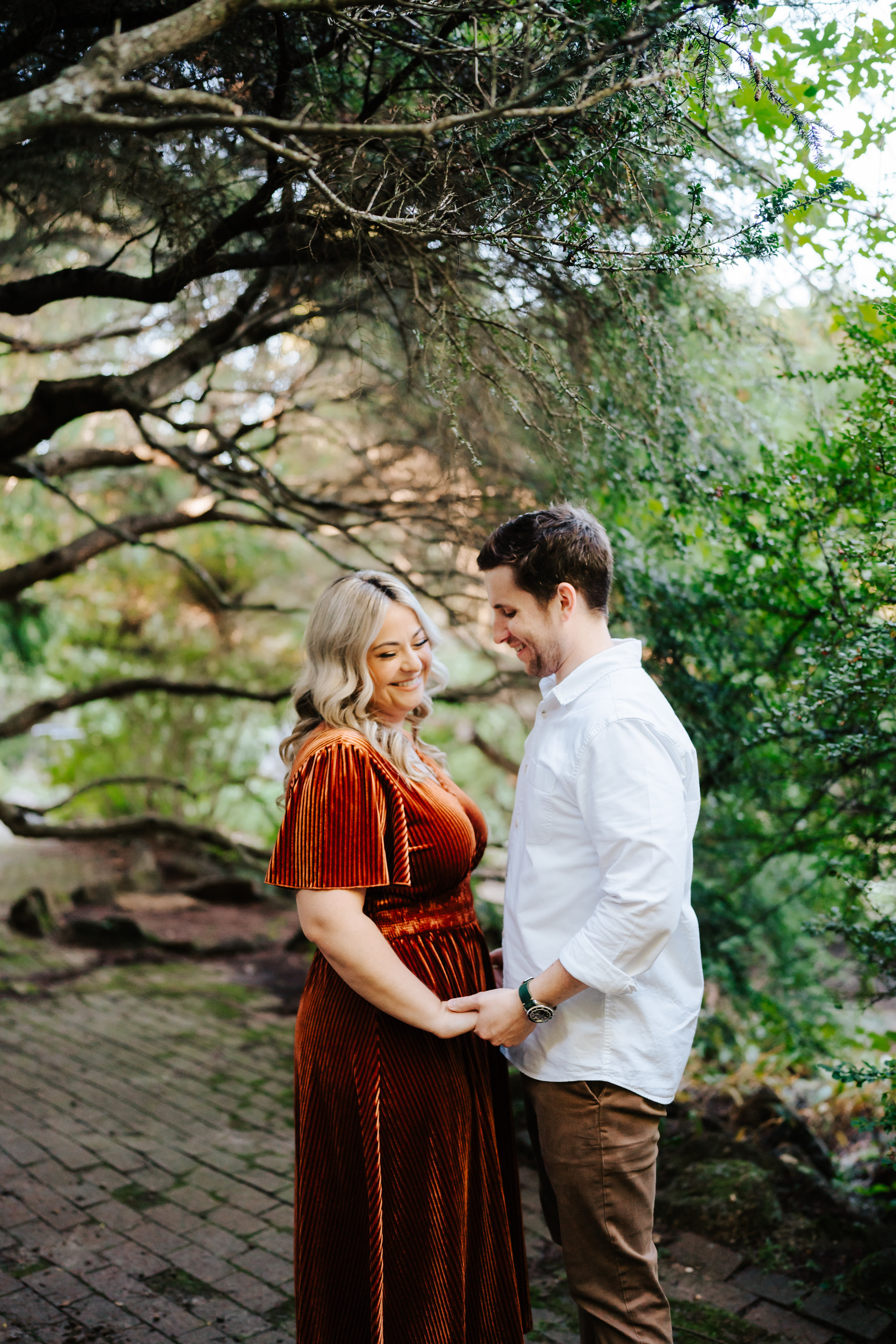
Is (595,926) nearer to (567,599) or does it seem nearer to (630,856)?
(630,856)

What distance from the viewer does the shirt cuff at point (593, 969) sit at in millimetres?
1758

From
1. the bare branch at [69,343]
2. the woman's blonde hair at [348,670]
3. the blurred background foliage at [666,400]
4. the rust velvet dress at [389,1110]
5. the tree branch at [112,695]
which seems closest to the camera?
the rust velvet dress at [389,1110]

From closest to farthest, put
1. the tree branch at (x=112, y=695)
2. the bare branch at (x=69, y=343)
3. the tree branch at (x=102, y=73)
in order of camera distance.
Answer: the tree branch at (x=102, y=73), the bare branch at (x=69, y=343), the tree branch at (x=112, y=695)

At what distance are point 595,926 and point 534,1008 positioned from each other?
0.24 m

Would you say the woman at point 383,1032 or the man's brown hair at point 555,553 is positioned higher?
the man's brown hair at point 555,553

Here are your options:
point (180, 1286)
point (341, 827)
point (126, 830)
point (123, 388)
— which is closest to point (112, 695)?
point (126, 830)

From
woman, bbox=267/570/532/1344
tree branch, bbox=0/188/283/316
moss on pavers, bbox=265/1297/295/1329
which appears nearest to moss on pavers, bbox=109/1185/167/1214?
moss on pavers, bbox=265/1297/295/1329

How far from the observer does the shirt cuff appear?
176cm

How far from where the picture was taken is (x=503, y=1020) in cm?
188

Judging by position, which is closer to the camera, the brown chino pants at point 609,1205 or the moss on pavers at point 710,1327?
the brown chino pants at point 609,1205

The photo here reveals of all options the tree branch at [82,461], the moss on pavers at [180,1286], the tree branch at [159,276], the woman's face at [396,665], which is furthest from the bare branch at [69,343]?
the moss on pavers at [180,1286]

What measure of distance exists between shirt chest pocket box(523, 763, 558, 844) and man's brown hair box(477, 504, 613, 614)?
382 millimetres

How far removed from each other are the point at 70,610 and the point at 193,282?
632cm

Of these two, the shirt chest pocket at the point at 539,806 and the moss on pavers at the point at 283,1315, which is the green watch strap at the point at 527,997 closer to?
the shirt chest pocket at the point at 539,806
